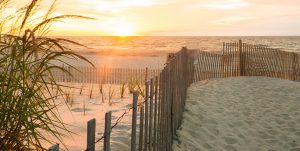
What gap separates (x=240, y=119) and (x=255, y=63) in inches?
269

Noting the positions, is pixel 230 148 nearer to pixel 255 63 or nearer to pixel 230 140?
pixel 230 140

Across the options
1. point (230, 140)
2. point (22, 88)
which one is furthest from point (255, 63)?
point (22, 88)

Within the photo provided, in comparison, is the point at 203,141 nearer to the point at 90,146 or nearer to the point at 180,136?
the point at 180,136

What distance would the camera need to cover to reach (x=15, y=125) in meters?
2.26

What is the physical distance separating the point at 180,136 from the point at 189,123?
0.88m

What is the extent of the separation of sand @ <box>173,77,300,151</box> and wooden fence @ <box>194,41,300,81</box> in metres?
2.62

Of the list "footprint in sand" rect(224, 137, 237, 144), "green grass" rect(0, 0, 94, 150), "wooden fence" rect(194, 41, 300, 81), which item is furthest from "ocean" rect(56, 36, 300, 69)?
"wooden fence" rect(194, 41, 300, 81)

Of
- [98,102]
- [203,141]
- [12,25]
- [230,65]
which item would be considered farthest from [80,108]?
[230,65]

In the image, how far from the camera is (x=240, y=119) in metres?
7.52

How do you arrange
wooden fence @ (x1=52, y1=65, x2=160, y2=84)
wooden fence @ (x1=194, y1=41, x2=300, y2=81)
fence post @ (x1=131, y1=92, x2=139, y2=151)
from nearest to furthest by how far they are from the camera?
fence post @ (x1=131, y1=92, x2=139, y2=151), wooden fence @ (x1=194, y1=41, x2=300, y2=81), wooden fence @ (x1=52, y1=65, x2=160, y2=84)

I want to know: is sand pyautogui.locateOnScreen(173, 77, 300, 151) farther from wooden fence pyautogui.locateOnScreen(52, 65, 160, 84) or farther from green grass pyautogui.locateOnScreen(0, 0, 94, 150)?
wooden fence pyautogui.locateOnScreen(52, 65, 160, 84)

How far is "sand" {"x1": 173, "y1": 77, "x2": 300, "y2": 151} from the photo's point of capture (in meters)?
5.98

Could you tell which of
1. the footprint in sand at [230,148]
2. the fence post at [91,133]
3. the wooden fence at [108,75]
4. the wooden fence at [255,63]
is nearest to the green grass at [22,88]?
the fence post at [91,133]

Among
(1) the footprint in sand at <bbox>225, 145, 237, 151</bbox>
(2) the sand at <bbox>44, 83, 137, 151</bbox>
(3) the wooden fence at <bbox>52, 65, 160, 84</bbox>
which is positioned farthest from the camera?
(3) the wooden fence at <bbox>52, 65, 160, 84</bbox>
